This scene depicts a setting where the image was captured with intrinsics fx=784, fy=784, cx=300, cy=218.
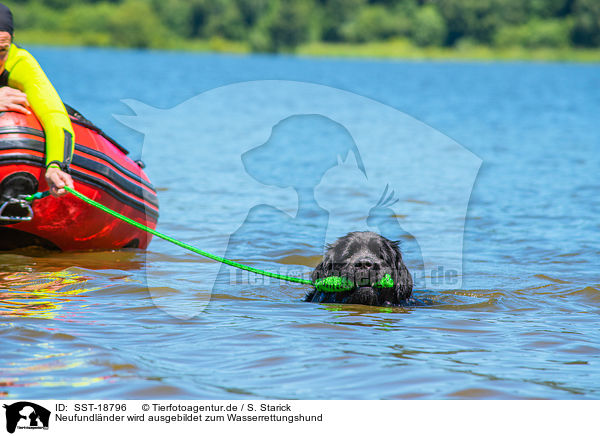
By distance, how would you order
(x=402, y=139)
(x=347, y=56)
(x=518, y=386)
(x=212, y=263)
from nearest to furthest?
A: 1. (x=518, y=386)
2. (x=212, y=263)
3. (x=402, y=139)
4. (x=347, y=56)

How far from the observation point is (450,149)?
59.6 ft

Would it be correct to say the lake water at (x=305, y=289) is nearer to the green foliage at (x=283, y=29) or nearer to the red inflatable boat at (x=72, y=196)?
the red inflatable boat at (x=72, y=196)

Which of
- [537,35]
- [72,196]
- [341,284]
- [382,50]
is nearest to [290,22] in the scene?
[382,50]

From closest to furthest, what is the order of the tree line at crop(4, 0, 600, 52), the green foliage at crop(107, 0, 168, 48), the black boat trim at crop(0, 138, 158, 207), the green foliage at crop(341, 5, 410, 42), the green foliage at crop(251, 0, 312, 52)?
the black boat trim at crop(0, 138, 158, 207) < the tree line at crop(4, 0, 600, 52) < the green foliage at crop(107, 0, 168, 48) < the green foliage at crop(251, 0, 312, 52) < the green foliage at crop(341, 5, 410, 42)

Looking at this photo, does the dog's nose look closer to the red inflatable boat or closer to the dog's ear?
the dog's ear

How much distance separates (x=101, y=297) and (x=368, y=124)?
17.0m

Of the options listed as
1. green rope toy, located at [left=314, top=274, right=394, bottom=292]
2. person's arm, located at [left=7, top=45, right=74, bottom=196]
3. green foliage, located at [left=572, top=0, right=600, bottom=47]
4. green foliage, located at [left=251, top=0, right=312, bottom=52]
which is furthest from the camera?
green foliage, located at [left=251, top=0, right=312, bottom=52]

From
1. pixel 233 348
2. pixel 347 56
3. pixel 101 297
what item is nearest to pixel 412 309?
pixel 233 348

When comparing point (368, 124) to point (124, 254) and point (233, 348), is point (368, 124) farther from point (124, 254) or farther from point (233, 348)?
point (233, 348)

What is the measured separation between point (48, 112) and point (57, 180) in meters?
0.77

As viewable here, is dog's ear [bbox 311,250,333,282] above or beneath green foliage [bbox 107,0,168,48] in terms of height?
beneath
